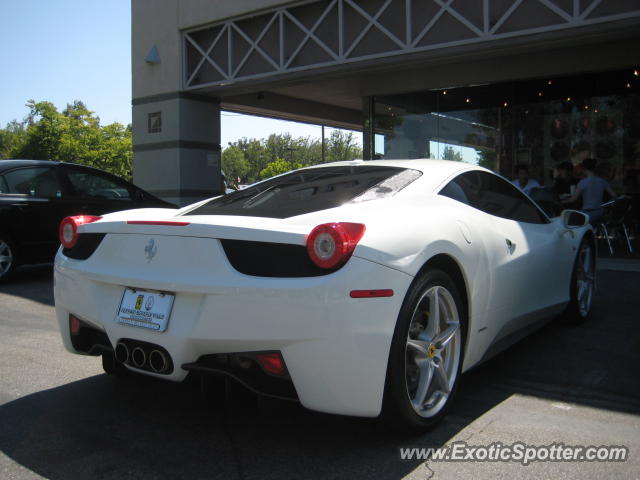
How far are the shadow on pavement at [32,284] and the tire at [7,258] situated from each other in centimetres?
10

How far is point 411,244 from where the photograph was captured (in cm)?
279

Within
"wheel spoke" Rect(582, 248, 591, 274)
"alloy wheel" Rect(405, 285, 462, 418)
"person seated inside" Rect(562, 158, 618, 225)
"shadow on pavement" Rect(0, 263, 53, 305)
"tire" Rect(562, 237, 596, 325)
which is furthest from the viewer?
"person seated inside" Rect(562, 158, 618, 225)

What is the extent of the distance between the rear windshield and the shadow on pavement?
3.58 m

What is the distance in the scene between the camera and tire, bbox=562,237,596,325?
5031 mm

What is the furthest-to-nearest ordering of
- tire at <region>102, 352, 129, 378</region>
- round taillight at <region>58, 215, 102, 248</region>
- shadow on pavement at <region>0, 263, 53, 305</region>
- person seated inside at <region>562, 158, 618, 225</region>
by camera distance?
person seated inside at <region>562, 158, 618, 225</region>
shadow on pavement at <region>0, 263, 53, 305</region>
tire at <region>102, 352, 129, 378</region>
round taillight at <region>58, 215, 102, 248</region>

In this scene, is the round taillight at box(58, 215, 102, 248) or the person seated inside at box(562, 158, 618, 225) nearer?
the round taillight at box(58, 215, 102, 248)

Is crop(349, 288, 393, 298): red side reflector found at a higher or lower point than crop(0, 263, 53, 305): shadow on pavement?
higher

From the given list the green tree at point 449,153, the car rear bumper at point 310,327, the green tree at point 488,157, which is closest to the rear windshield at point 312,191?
the car rear bumper at point 310,327

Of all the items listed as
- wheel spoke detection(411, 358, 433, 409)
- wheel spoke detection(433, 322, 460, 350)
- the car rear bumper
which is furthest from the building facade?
the car rear bumper

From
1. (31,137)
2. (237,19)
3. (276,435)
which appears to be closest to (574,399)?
(276,435)

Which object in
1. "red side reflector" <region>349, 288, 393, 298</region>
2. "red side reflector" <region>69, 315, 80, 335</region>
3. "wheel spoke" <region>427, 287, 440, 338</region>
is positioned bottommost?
"red side reflector" <region>69, 315, 80, 335</region>

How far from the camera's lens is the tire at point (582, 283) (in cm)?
503

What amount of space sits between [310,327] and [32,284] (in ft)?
20.1

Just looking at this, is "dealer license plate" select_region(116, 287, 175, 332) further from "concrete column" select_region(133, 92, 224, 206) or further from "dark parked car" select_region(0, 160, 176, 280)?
"concrete column" select_region(133, 92, 224, 206)
